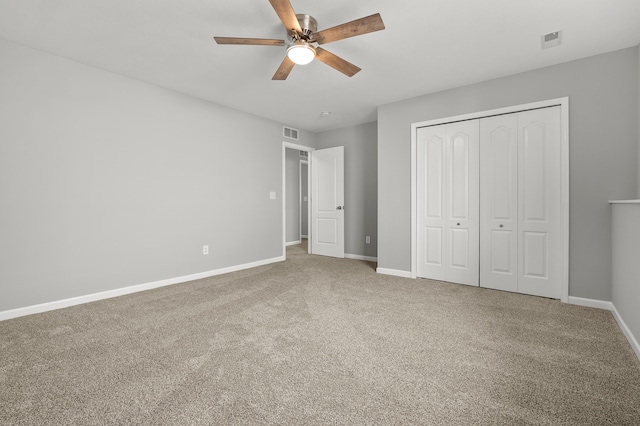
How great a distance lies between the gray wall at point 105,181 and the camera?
104 inches

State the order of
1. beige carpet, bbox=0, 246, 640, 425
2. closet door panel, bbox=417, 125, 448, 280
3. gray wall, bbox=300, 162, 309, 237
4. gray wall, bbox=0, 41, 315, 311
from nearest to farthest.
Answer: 1. beige carpet, bbox=0, 246, 640, 425
2. gray wall, bbox=0, 41, 315, 311
3. closet door panel, bbox=417, 125, 448, 280
4. gray wall, bbox=300, 162, 309, 237

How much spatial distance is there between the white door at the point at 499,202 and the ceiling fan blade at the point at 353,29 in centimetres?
229

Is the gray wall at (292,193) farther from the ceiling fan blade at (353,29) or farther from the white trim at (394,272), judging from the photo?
the ceiling fan blade at (353,29)

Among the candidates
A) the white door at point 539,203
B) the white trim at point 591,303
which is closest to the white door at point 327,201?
the white door at point 539,203

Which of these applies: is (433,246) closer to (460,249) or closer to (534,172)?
(460,249)

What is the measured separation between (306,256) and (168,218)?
281cm

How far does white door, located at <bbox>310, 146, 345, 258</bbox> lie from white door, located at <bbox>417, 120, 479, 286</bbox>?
76.5 inches

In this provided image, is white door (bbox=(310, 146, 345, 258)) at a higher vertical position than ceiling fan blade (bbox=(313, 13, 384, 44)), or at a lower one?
lower

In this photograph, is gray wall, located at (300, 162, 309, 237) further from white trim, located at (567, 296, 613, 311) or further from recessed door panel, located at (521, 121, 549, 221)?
white trim, located at (567, 296, 613, 311)

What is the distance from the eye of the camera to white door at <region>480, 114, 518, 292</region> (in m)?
3.32

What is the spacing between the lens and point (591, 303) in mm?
2885

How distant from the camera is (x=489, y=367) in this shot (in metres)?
1.78

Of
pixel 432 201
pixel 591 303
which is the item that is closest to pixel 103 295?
pixel 432 201

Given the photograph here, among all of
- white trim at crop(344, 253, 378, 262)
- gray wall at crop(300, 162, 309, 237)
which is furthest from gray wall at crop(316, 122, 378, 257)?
gray wall at crop(300, 162, 309, 237)
